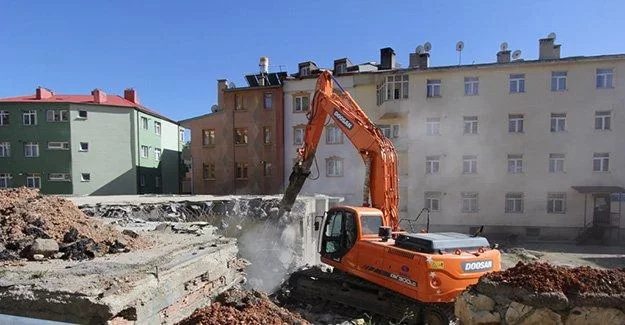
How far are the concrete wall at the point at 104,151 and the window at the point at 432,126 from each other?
2120 cm

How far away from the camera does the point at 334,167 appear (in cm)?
A: 2494

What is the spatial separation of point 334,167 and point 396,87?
254 inches

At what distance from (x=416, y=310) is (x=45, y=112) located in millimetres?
28947

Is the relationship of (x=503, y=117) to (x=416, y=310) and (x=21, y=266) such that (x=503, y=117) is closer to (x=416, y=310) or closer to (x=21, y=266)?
(x=416, y=310)

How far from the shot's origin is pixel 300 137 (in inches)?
1011

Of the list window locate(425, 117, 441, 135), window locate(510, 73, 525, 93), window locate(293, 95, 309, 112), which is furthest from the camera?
window locate(293, 95, 309, 112)

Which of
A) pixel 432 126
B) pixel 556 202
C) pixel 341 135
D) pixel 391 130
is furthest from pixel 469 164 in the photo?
pixel 341 135

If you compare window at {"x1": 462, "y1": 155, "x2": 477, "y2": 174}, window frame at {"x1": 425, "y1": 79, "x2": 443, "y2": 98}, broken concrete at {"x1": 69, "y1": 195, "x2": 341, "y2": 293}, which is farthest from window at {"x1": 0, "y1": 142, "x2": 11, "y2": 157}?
window at {"x1": 462, "y1": 155, "x2": 477, "y2": 174}

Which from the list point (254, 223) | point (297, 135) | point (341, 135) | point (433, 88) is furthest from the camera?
point (297, 135)

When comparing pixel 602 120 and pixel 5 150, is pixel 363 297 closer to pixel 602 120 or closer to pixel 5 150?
pixel 602 120

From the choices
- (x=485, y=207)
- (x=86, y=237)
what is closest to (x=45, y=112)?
(x=86, y=237)

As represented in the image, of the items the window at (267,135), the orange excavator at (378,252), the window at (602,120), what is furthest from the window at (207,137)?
the window at (602,120)

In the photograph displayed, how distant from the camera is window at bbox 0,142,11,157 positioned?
1040 inches

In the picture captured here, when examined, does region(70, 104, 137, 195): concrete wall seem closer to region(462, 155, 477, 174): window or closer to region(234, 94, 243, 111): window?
region(234, 94, 243, 111): window
